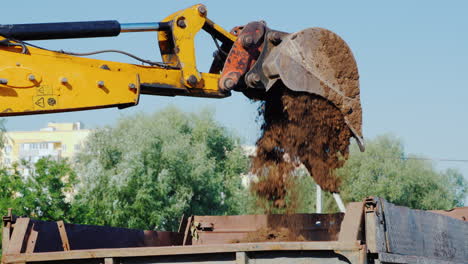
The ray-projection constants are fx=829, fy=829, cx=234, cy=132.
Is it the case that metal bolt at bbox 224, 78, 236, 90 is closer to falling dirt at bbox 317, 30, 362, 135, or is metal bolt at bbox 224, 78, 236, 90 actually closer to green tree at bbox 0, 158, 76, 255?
falling dirt at bbox 317, 30, 362, 135

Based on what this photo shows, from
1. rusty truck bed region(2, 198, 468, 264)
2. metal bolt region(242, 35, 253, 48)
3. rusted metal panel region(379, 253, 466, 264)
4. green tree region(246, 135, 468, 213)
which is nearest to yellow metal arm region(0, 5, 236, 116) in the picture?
metal bolt region(242, 35, 253, 48)

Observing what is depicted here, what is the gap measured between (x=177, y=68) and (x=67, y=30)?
93 centimetres

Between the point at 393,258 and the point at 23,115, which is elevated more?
the point at 23,115

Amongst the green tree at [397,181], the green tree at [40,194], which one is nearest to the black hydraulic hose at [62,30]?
the green tree at [40,194]

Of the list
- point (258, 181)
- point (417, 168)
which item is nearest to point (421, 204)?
point (417, 168)

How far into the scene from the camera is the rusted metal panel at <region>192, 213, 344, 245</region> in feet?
23.9

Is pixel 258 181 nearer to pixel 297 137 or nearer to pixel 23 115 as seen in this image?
pixel 297 137

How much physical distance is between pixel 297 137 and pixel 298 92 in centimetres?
43

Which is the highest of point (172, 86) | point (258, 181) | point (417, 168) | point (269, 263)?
point (417, 168)

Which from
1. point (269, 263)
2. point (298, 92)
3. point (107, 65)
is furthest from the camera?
point (298, 92)

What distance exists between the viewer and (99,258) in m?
5.17

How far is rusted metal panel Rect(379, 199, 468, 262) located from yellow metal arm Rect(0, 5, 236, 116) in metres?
1.82

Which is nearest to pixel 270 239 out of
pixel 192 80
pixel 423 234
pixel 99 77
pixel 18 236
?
pixel 423 234

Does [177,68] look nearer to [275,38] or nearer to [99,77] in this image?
[99,77]
